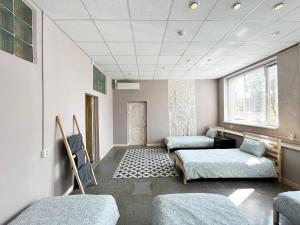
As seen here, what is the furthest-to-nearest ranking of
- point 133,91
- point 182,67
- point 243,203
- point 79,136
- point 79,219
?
point 133,91
point 182,67
point 79,136
point 243,203
point 79,219

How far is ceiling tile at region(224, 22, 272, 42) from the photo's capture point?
8.53ft

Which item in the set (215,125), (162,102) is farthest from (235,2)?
(215,125)

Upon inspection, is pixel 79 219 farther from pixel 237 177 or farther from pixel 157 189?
pixel 237 177

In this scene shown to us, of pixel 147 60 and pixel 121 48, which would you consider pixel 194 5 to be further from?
pixel 147 60

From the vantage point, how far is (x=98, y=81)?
5.16m

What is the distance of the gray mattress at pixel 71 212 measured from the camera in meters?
1.57

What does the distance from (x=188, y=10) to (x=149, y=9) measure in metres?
0.51

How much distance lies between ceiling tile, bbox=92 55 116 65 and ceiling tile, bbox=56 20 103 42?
39.9 inches

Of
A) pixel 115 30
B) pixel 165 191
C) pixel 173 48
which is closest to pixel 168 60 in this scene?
pixel 173 48

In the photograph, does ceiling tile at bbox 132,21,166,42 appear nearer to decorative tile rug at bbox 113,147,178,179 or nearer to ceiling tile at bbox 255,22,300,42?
ceiling tile at bbox 255,22,300,42

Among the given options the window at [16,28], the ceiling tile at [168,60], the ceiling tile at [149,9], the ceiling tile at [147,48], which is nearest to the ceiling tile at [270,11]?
the ceiling tile at [149,9]

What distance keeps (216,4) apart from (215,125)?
5781mm

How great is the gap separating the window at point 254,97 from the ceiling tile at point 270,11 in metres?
2.15

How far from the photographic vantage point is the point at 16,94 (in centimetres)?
180
